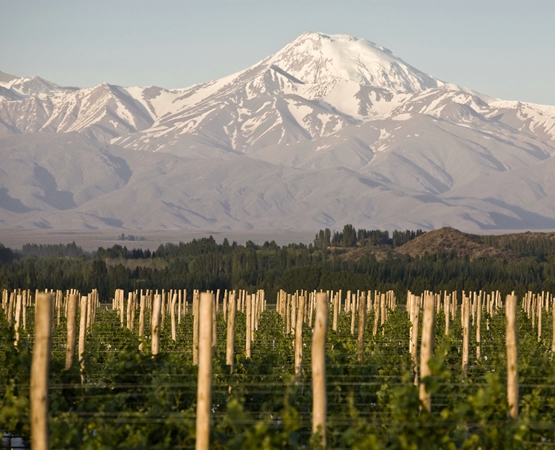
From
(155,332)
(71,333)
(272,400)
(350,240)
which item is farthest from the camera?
(350,240)

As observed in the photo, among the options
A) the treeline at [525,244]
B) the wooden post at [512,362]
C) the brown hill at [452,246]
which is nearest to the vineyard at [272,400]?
the wooden post at [512,362]

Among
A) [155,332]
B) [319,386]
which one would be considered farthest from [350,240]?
[319,386]

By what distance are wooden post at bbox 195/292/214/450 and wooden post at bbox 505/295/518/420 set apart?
4.61 m

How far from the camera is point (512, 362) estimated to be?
17.1 metres

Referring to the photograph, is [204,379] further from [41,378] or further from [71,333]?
[71,333]

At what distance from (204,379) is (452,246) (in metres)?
125

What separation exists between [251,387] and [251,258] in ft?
362

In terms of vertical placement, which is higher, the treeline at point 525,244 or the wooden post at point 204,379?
the treeline at point 525,244

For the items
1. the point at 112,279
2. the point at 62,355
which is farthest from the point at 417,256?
the point at 62,355

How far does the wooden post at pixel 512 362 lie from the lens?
1672 cm

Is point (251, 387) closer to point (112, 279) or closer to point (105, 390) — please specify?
point (105, 390)

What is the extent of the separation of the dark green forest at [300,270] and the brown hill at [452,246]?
1671 millimetres

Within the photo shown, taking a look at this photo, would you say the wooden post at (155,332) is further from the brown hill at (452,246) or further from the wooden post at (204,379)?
the brown hill at (452,246)

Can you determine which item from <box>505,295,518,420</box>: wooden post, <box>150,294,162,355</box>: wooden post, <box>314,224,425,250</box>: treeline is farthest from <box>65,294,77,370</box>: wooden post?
<box>314,224,425,250</box>: treeline
